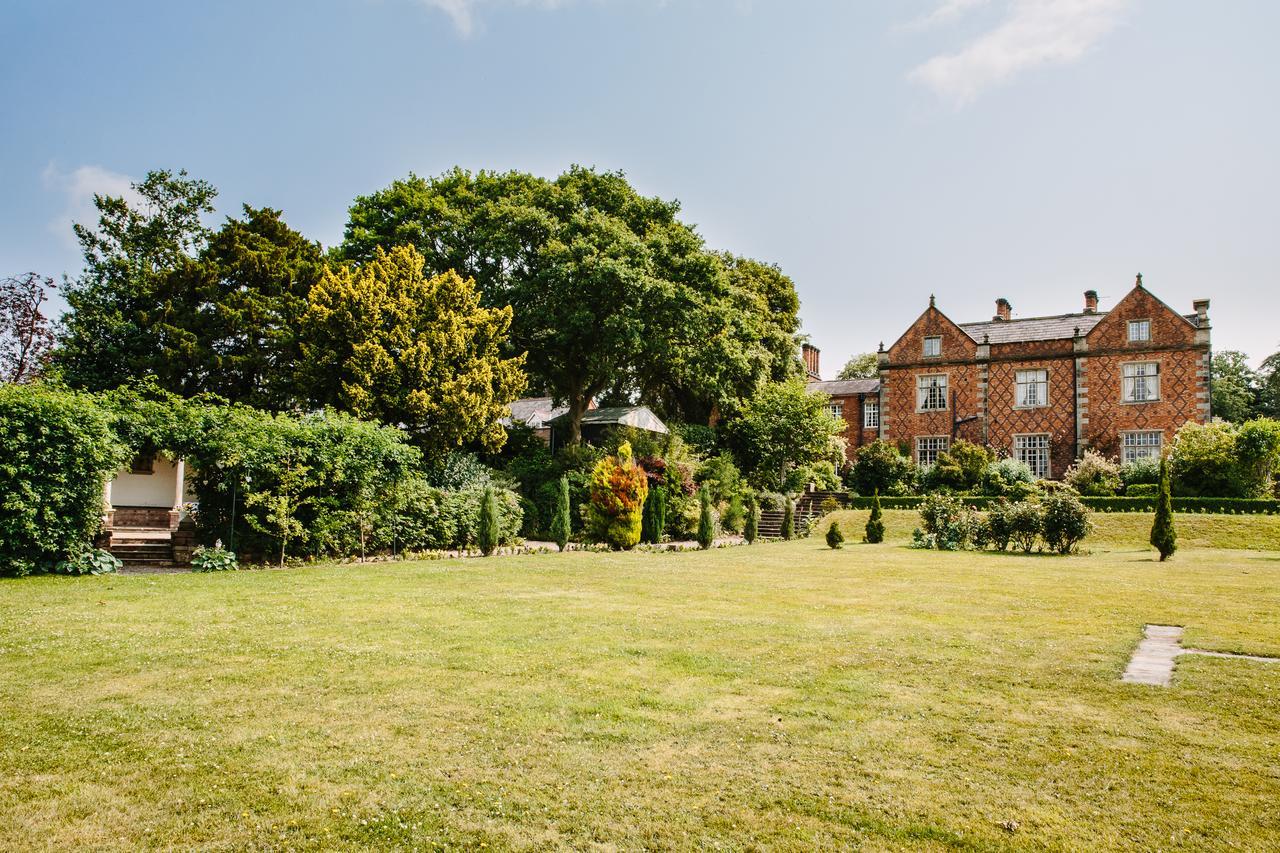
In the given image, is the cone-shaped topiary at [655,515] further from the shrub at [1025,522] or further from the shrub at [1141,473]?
the shrub at [1141,473]

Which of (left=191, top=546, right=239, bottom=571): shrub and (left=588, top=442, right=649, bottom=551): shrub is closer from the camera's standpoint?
(left=191, top=546, right=239, bottom=571): shrub

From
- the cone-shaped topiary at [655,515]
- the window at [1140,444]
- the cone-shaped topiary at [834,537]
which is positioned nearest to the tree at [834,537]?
the cone-shaped topiary at [834,537]

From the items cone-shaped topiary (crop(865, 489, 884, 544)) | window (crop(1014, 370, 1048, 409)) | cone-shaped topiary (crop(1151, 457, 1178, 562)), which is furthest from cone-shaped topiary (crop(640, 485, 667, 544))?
window (crop(1014, 370, 1048, 409))

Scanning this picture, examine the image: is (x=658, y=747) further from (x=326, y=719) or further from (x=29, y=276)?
(x=29, y=276)

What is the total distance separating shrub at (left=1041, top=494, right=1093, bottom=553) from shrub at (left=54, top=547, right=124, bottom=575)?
22.3 m

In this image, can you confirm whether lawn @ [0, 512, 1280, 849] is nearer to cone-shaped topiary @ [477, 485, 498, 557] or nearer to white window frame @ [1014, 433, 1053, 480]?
cone-shaped topiary @ [477, 485, 498, 557]

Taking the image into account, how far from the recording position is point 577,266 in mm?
26469

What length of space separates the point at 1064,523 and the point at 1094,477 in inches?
593

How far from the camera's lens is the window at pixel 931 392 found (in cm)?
4216

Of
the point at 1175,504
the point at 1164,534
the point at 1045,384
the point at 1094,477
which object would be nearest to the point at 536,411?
the point at 1045,384

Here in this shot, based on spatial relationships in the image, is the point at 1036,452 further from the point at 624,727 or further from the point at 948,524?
the point at 624,727

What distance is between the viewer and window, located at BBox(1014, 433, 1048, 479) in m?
39.6

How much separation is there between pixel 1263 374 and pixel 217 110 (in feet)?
257

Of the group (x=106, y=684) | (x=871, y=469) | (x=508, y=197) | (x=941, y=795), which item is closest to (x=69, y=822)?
(x=106, y=684)
